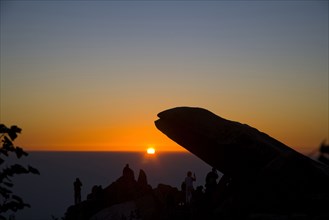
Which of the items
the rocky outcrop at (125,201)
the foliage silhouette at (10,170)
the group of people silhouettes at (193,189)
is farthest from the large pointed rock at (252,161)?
the foliage silhouette at (10,170)

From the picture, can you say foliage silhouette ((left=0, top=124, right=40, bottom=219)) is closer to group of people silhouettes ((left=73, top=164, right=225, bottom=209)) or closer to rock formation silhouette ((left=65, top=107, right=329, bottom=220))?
rock formation silhouette ((left=65, top=107, right=329, bottom=220))

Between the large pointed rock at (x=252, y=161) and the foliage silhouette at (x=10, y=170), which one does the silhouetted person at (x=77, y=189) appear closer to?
the large pointed rock at (x=252, y=161)

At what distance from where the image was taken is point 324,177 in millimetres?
17750

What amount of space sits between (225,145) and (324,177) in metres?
3.97

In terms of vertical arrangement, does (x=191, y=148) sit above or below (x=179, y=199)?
above

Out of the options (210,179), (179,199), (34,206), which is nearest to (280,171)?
(210,179)

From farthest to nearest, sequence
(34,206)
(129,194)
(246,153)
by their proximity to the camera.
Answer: (34,206) < (129,194) < (246,153)

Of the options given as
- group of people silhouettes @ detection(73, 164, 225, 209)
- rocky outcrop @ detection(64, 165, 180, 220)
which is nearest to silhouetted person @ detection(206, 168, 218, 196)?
group of people silhouettes @ detection(73, 164, 225, 209)

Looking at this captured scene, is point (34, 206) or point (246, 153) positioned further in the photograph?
point (34, 206)

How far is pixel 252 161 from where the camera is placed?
19.6m

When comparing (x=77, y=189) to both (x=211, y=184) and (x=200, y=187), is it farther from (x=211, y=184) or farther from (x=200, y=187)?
(x=211, y=184)

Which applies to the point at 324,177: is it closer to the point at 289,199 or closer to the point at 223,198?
the point at 289,199

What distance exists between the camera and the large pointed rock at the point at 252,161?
16.7 m

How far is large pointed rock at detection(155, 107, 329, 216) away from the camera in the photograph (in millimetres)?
16703
